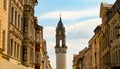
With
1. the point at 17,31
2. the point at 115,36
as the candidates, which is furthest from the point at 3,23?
the point at 115,36

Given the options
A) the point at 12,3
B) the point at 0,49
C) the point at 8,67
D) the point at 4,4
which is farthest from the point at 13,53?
the point at 8,67

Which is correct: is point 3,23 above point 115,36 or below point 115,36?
above

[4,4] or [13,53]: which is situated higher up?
[4,4]

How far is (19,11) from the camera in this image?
149ft

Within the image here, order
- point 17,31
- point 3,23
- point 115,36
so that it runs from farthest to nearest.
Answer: point 115,36, point 17,31, point 3,23

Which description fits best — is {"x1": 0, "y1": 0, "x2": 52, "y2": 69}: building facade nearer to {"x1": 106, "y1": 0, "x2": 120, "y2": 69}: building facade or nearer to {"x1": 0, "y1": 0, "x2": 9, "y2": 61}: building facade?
{"x1": 0, "y1": 0, "x2": 9, "y2": 61}: building facade

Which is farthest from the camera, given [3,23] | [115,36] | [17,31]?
[115,36]

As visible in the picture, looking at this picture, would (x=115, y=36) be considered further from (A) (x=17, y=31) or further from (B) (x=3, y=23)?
(B) (x=3, y=23)

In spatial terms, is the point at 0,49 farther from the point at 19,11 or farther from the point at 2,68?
the point at 19,11

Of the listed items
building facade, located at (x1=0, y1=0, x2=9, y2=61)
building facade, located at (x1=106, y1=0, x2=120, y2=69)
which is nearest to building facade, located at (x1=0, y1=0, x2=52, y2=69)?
building facade, located at (x1=0, y1=0, x2=9, y2=61)

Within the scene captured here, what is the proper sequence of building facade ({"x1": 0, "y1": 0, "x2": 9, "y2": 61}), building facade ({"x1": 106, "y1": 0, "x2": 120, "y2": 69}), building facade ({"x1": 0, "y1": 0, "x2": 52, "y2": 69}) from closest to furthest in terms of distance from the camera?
1. building facade ({"x1": 0, "y1": 0, "x2": 9, "y2": 61})
2. building facade ({"x1": 0, "y1": 0, "x2": 52, "y2": 69})
3. building facade ({"x1": 106, "y1": 0, "x2": 120, "y2": 69})

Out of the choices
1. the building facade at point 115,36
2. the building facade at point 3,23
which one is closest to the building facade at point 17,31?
the building facade at point 3,23

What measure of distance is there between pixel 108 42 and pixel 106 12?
6696 millimetres

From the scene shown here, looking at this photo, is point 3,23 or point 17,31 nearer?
point 3,23
